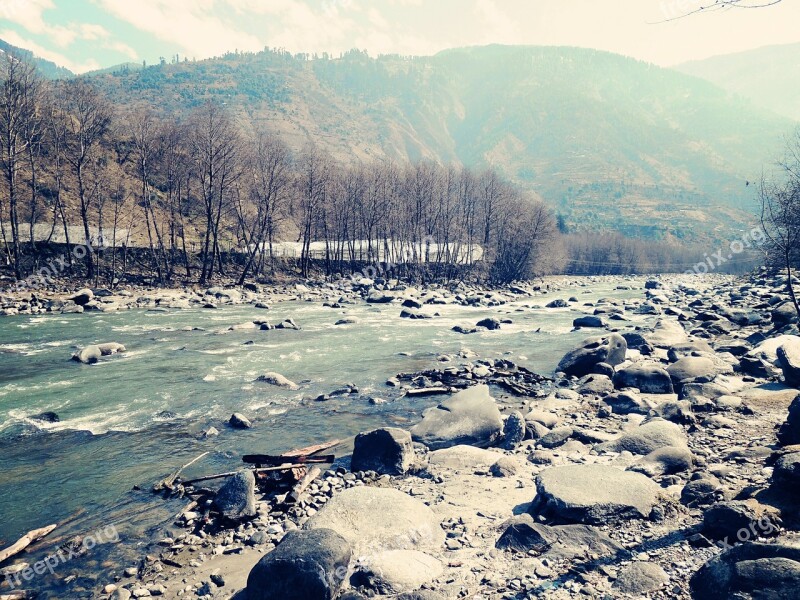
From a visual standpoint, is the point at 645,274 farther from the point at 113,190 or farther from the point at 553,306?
the point at 113,190

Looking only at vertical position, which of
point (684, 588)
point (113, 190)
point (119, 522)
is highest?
point (113, 190)

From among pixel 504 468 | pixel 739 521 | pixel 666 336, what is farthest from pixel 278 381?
pixel 666 336

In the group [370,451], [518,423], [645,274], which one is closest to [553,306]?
[518,423]

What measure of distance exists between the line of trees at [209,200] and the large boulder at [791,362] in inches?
1672

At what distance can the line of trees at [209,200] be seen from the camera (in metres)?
42.0

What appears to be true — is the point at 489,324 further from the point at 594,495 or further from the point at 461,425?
the point at 594,495

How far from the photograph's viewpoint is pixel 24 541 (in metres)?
6.66

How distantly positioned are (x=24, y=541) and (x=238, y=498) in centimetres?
290

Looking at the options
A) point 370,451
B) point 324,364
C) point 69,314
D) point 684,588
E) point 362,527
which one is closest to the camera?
point 684,588

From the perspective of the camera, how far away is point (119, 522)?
7.35 m

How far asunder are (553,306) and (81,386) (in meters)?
35.4

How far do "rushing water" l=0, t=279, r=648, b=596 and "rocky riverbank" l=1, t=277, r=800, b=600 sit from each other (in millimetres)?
1684

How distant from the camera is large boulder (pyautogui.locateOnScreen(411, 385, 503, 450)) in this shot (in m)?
10.6

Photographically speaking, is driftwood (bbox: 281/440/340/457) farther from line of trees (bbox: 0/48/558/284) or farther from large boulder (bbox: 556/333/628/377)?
line of trees (bbox: 0/48/558/284)
